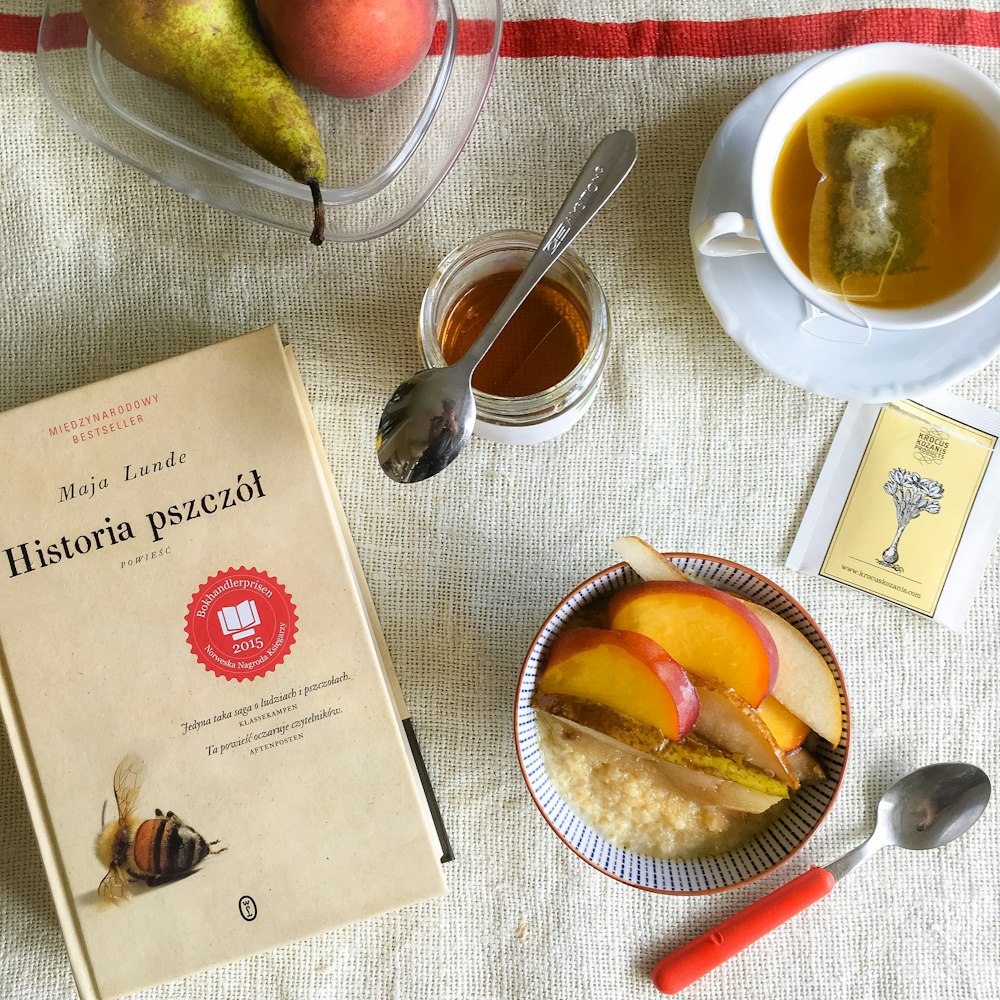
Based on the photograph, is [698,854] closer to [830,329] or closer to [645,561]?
[645,561]

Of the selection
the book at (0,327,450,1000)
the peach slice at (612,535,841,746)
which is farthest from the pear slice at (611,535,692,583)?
the book at (0,327,450,1000)

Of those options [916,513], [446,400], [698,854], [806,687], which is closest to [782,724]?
[806,687]

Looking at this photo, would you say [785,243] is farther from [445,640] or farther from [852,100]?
[445,640]

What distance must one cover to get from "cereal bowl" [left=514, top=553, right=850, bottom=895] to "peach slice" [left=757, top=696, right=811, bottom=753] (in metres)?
0.03

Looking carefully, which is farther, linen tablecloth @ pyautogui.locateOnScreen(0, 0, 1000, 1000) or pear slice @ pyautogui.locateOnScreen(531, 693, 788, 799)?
linen tablecloth @ pyautogui.locateOnScreen(0, 0, 1000, 1000)

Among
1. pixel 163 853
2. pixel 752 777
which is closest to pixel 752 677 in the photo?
pixel 752 777

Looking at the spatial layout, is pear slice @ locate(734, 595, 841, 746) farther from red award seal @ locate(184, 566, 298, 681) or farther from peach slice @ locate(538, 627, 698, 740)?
red award seal @ locate(184, 566, 298, 681)

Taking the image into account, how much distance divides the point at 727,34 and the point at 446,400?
493 millimetres

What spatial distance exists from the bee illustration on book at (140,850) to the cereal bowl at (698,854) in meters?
0.29

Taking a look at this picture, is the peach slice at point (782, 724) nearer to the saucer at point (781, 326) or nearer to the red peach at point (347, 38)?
the saucer at point (781, 326)

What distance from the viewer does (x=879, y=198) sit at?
753mm

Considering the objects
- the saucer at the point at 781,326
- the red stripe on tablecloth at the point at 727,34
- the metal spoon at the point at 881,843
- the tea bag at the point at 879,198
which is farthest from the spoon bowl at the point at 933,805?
the red stripe on tablecloth at the point at 727,34

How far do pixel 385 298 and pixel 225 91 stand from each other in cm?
23

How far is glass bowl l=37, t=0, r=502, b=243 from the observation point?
2.79ft
